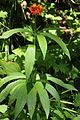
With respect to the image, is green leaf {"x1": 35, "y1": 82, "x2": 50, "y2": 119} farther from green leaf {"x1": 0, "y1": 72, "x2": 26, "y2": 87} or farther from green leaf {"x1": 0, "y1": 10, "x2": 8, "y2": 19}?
Answer: green leaf {"x1": 0, "y1": 10, "x2": 8, "y2": 19}

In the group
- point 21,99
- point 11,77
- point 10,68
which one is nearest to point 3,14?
point 10,68

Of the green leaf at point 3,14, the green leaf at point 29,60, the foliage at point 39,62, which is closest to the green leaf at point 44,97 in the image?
the foliage at point 39,62

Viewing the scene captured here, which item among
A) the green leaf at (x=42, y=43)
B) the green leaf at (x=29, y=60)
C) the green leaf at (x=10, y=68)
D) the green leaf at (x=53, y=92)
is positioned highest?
the green leaf at (x=42, y=43)

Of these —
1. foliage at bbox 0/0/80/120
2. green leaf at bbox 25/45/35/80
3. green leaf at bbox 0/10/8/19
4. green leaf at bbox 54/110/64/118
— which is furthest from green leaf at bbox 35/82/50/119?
green leaf at bbox 0/10/8/19

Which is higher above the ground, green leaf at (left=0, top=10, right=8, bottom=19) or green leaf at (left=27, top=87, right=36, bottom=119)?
green leaf at (left=0, top=10, right=8, bottom=19)

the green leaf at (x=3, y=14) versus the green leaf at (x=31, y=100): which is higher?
the green leaf at (x=3, y=14)

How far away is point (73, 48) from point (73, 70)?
199 millimetres

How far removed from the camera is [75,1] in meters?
2.55

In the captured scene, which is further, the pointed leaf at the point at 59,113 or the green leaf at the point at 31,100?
the pointed leaf at the point at 59,113

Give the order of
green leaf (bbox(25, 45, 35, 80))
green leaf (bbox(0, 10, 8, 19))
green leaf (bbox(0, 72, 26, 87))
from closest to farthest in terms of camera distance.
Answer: green leaf (bbox(25, 45, 35, 80)) < green leaf (bbox(0, 72, 26, 87)) < green leaf (bbox(0, 10, 8, 19))

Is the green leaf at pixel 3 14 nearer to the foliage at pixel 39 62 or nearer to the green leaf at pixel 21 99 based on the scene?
the foliage at pixel 39 62

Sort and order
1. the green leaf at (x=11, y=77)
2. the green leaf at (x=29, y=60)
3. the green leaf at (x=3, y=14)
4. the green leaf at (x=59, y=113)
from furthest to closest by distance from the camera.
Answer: the green leaf at (x=3, y=14), the green leaf at (x=59, y=113), the green leaf at (x=11, y=77), the green leaf at (x=29, y=60)

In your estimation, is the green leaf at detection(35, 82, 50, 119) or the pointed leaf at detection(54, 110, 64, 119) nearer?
the green leaf at detection(35, 82, 50, 119)

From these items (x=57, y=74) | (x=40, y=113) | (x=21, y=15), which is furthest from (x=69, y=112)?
(x=21, y=15)
